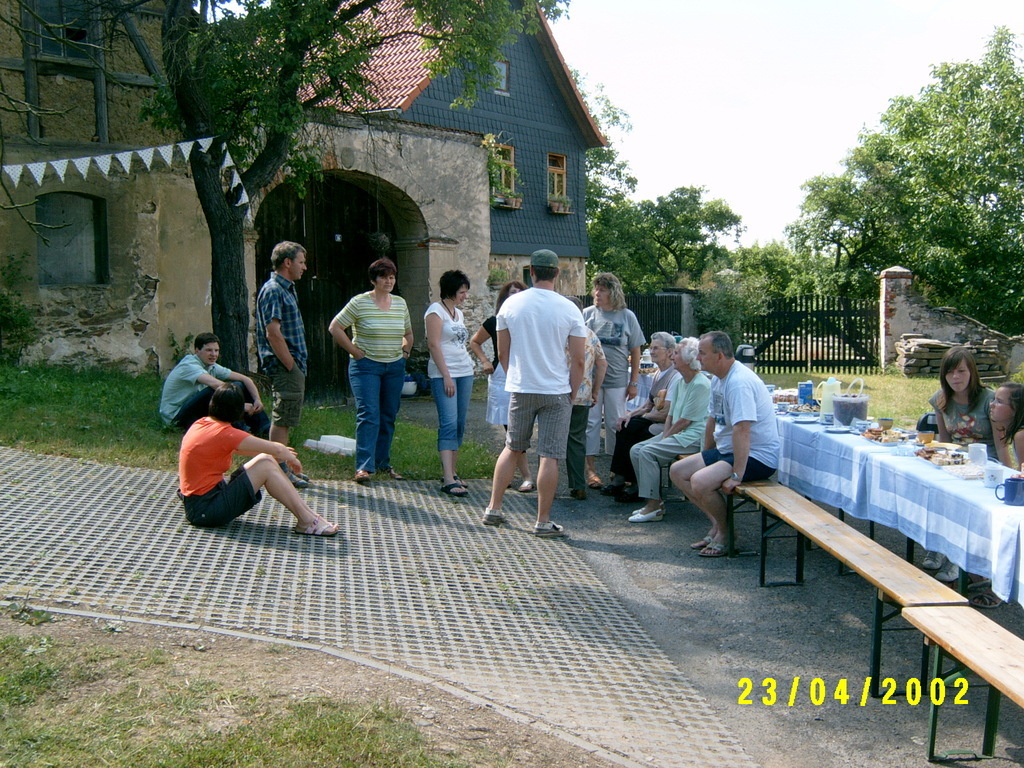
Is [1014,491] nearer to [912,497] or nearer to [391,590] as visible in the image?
[912,497]

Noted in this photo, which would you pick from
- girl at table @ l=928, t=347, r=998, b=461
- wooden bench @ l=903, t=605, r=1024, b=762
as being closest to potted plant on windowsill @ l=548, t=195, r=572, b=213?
girl at table @ l=928, t=347, r=998, b=461

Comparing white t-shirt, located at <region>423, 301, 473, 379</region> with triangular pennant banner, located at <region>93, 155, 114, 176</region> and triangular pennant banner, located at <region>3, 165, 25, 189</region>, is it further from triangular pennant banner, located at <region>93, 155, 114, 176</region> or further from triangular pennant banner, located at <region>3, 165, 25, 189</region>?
triangular pennant banner, located at <region>3, 165, 25, 189</region>

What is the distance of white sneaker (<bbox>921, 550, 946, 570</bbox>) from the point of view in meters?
5.54

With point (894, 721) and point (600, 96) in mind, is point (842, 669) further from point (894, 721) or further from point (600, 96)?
point (600, 96)

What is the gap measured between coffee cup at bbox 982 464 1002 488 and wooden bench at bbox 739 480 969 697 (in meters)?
0.57

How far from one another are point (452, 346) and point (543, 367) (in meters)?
1.24

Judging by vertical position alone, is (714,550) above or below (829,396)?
below

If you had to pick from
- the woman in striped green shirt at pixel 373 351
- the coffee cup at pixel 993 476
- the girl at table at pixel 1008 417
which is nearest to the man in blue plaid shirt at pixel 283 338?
the woman in striped green shirt at pixel 373 351

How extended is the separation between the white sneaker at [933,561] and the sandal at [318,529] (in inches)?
145

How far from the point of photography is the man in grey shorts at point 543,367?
6.15 metres

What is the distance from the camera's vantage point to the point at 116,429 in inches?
316

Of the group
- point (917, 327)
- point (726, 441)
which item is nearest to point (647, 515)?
point (726, 441)

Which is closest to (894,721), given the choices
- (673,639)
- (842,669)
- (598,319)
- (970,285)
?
(842,669)

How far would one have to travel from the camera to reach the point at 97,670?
3.46 metres
